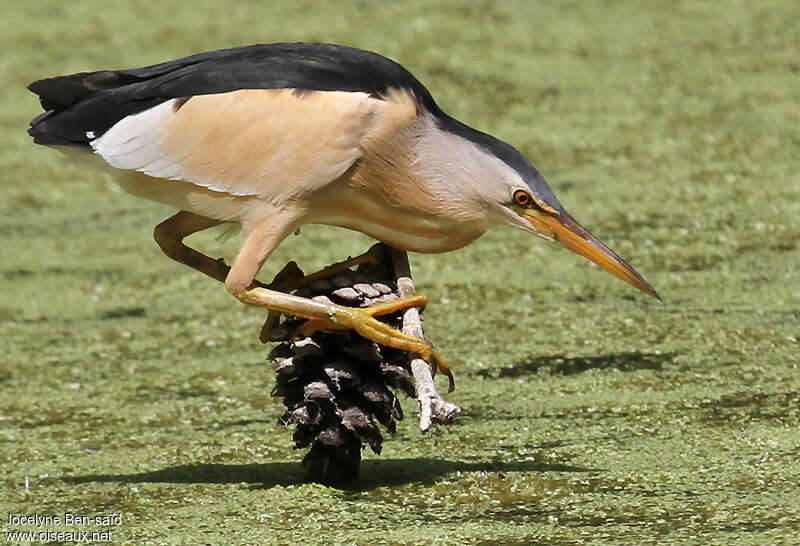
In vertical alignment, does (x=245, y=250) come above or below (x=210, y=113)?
below

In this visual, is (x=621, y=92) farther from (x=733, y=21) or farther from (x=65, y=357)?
(x=65, y=357)

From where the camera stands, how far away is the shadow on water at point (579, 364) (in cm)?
322

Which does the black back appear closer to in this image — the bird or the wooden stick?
the bird

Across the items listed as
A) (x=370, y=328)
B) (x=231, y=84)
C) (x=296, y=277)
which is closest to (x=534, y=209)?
(x=370, y=328)

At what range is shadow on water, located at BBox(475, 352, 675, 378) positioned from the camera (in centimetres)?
322

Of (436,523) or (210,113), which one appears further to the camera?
(210,113)

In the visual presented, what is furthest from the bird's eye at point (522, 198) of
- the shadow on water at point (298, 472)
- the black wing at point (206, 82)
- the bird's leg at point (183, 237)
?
the bird's leg at point (183, 237)

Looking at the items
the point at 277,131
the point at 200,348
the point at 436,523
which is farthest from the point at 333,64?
the point at 200,348

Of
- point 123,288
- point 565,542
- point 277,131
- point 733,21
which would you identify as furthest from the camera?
point 733,21

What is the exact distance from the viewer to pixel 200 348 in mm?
3588

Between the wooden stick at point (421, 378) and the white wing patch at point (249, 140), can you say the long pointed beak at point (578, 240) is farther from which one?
the white wing patch at point (249, 140)

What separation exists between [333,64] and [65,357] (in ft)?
4.64

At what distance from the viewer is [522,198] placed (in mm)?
2514

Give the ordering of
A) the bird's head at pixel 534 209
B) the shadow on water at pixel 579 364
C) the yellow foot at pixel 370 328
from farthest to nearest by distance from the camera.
→ the shadow on water at pixel 579 364
the bird's head at pixel 534 209
the yellow foot at pixel 370 328
